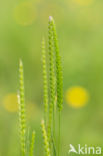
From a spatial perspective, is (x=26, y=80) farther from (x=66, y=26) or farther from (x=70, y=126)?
(x=66, y=26)

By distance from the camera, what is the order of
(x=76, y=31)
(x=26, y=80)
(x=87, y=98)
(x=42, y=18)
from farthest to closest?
(x=42, y=18) → (x=76, y=31) → (x=26, y=80) → (x=87, y=98)

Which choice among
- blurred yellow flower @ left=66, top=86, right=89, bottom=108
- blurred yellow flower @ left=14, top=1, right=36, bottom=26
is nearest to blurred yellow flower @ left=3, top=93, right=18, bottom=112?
blurred yellow flower @ left=66, top=86, right=89, bottom=108

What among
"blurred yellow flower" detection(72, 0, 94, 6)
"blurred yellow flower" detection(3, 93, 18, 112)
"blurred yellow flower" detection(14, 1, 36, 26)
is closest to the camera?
"blurred yellow flower" detection(3, 93, 18, 112)

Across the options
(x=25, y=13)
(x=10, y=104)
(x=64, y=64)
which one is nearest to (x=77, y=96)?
(x=64, y=64)

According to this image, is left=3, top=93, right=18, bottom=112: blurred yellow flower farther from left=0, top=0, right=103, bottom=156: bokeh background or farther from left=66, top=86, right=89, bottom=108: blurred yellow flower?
left=66, top=86, right=89, bottom=108: blurred yellow flower

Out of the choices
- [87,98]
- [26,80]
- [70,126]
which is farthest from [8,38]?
[70,126]

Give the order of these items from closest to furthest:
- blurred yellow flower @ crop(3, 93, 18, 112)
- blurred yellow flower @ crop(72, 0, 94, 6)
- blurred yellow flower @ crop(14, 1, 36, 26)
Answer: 1. blurred yellow flower @ crop(3, 93, 18, 112)
2. blurred yellow flower @ crop(14, 1, 36, 26)
3. blurred yellow flower @ crop(72, 0, 94, 6)

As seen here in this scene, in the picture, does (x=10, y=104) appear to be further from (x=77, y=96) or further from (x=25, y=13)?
(x=25, y=13)
